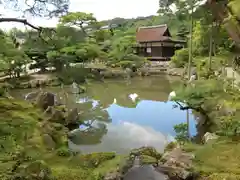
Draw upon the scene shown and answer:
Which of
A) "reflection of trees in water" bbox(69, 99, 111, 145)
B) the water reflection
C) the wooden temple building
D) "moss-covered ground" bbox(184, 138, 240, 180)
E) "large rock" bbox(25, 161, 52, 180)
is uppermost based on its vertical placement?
the wooden temple building

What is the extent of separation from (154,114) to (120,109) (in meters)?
1.80

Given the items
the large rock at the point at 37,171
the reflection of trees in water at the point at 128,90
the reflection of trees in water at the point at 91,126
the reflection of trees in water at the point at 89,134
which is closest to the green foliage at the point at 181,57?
the reflection of trees in water at the point at 128,90

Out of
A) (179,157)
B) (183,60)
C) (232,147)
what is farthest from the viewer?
(183,60)

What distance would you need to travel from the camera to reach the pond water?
26.8ft

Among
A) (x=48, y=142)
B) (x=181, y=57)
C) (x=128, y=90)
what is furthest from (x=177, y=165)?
(x=181, y=57)

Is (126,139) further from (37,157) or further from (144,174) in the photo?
(37,157)

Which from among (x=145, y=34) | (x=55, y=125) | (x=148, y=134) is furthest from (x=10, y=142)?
(x=145, y=34)

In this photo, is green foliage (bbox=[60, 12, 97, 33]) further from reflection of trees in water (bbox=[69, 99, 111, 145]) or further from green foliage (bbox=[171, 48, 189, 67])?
reflection of trees in water (bbox=[69, 99, 111, 145])

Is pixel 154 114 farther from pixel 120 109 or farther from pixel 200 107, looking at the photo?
pixel 200 107

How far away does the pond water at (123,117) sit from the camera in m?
8.16

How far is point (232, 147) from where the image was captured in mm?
5867

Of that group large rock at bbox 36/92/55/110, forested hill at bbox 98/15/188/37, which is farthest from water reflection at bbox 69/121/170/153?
forested hill at bbox 98/15/188/37

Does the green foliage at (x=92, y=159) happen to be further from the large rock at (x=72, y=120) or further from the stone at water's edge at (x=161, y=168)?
the large rock at (x=72, y=120)

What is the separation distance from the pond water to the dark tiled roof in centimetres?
1078
